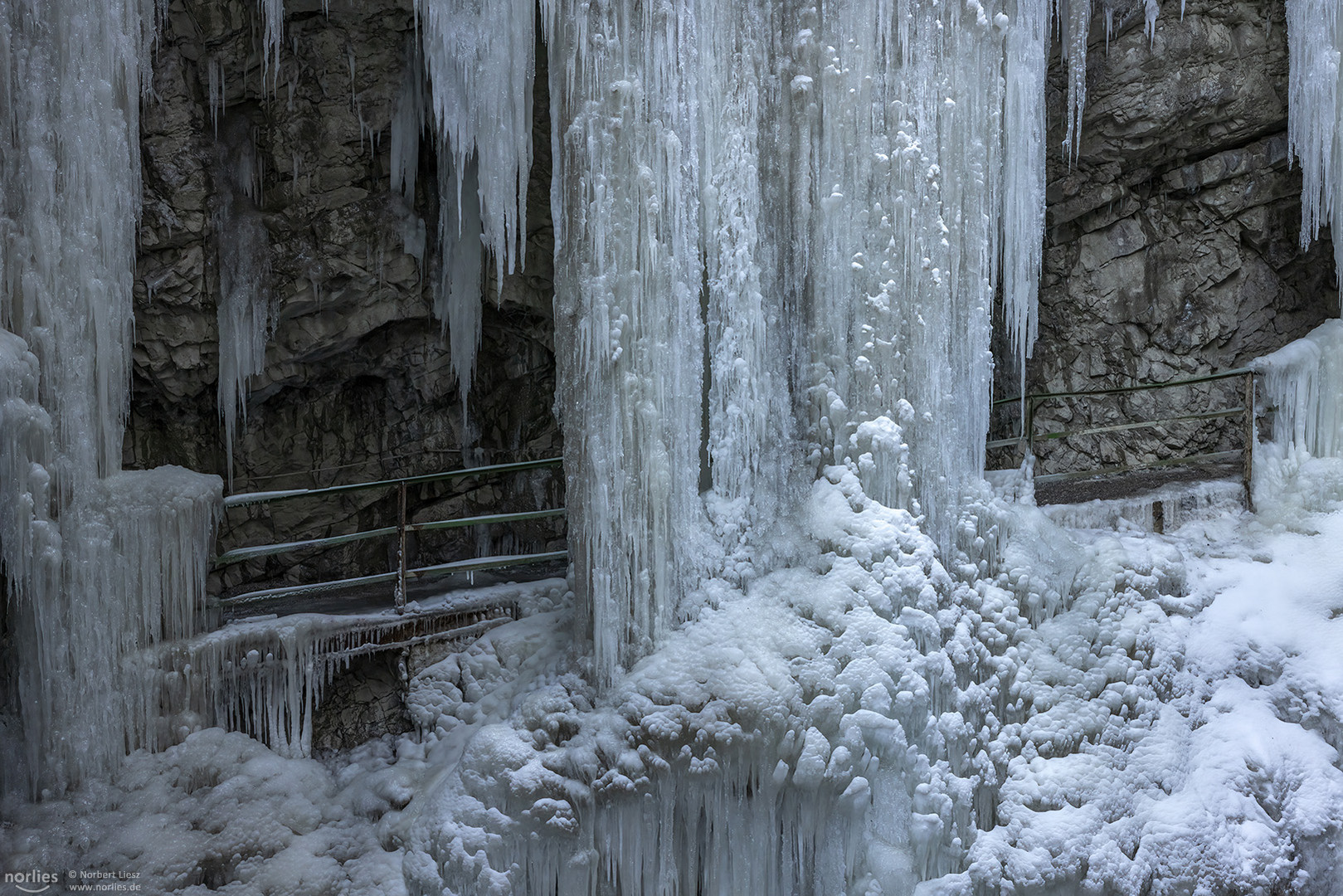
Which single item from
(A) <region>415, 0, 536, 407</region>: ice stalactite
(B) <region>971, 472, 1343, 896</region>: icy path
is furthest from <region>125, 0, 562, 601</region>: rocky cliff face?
(B) <region>971, 472, 1343, 896</region>: icy path

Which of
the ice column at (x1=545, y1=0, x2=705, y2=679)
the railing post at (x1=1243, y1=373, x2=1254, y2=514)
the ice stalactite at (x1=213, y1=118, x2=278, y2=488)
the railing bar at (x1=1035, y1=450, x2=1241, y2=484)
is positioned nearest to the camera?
the ice column at (x1=545, y1=0, x2=705, y2=679)

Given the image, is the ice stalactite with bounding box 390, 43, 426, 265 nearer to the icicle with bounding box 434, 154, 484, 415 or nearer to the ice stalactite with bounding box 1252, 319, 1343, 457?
the icicle with bounding box 434, 154, 484, 415

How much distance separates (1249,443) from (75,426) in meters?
7.49

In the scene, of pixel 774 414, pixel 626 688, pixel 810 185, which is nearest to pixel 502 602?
pixel 626 688

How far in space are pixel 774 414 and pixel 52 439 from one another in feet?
13.2

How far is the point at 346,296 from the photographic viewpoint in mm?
10156

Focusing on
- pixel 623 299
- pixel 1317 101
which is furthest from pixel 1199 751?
pixel 1317 101

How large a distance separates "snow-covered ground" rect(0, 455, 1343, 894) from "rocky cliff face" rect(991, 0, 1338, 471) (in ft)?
16.3

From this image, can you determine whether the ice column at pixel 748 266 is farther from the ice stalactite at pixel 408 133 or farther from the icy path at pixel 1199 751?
the ice stalactite at pixel 408 133

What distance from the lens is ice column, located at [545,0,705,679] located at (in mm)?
5711

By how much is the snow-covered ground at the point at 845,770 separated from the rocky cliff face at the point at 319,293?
12.4ft

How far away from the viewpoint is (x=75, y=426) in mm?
5703

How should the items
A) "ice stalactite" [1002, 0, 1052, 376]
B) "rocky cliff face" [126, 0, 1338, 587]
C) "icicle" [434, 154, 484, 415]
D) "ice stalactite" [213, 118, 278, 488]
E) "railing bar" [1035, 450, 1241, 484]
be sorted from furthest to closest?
"icicle" [434, 154, 484, 415] < "ice stalactite" [213, 118, 278, 488] < "rocky cliff face" [126, 0, 1338, 587] < "railing bar" [1035, 450, 1241, 484] < "ice stalactite" [1002, 0, 1052, 376]

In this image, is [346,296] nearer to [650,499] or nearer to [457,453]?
[457,453]
